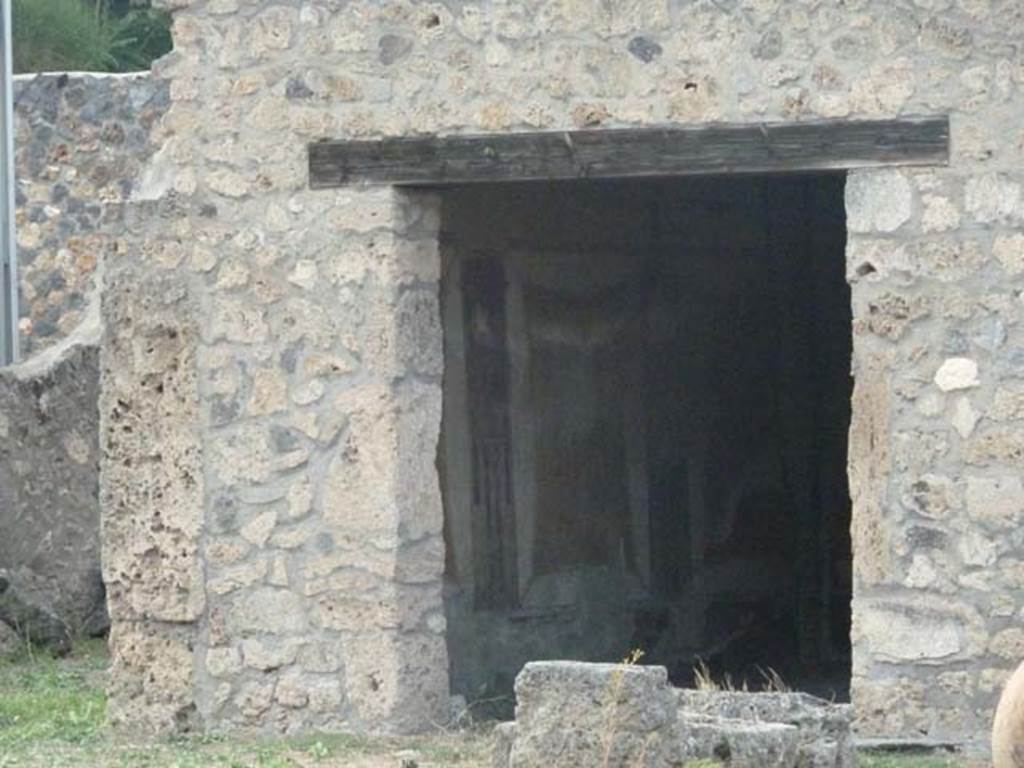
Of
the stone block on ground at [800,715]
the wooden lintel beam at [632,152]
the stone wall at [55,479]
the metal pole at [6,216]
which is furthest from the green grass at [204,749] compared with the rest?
the metal pole at [6,216]

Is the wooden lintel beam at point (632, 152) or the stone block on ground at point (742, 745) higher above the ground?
the wooden lintel beam at point (632, 152)

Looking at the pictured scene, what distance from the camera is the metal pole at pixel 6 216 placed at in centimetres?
1471

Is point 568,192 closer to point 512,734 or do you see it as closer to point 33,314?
point 512,734

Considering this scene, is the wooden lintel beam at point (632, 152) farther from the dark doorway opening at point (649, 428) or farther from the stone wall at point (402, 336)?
the dark doorway opening at point (649, 428)

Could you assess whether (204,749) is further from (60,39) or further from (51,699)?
(60,39)

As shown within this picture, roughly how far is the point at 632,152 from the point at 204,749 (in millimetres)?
2671

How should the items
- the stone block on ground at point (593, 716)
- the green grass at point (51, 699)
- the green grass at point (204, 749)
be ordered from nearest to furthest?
1. the stone block on ground at point (593, 716)
2. the green grass at point (204, 749)
3. the green grass at point (51, 699)

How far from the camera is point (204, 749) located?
31.4ft

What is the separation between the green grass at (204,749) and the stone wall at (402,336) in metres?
0.21

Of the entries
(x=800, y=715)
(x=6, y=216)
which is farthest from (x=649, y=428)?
(x=800, y=715)

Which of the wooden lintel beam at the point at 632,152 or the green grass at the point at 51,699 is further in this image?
the green grass at the point at 51,699

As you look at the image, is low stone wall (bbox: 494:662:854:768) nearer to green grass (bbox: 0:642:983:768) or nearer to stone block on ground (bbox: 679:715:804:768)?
stone block on ground (bbox: 679:715:804:768)

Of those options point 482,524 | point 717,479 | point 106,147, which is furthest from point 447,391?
point 106,147

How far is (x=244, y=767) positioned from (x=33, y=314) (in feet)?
32.7
